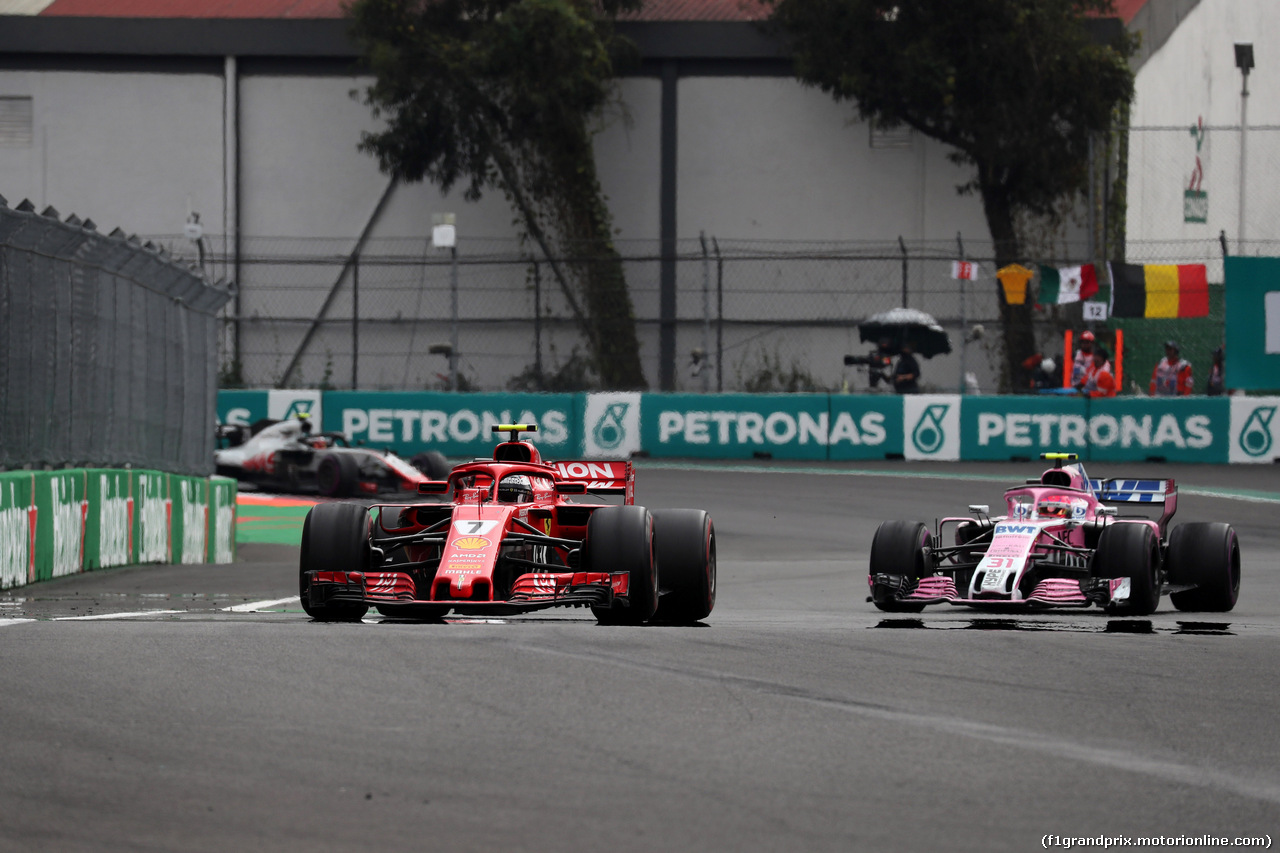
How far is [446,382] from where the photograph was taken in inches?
1151

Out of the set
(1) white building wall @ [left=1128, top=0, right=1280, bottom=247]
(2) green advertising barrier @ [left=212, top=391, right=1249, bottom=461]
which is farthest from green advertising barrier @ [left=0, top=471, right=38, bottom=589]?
(1) white building wall @ [left=1128, top=0, right=1280, bottom=247]

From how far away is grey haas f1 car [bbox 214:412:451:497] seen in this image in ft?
67.9

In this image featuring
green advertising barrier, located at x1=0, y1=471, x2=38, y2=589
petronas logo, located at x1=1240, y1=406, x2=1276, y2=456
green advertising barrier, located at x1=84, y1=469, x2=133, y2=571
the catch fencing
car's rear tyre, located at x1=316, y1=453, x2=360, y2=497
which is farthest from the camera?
the catch fencing

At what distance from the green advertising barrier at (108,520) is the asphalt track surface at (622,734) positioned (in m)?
3.91

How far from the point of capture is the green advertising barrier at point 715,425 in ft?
80.0

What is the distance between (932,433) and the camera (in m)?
24.0

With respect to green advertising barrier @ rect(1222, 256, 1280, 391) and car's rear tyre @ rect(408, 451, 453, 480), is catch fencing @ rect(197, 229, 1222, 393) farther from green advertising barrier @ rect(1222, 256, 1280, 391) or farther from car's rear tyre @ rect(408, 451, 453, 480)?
car's rear tyre @ rect(408, 451, 453, 480)

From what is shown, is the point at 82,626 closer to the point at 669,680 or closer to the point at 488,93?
the point at 669,680

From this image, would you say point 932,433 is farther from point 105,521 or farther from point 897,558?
point 105,521

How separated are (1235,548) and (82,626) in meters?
7.25

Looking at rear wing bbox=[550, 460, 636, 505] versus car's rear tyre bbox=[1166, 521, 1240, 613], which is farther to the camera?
car's rear tyre bbox=[1166, 521, 1240, 613]

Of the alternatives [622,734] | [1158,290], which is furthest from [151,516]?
[1158,290]

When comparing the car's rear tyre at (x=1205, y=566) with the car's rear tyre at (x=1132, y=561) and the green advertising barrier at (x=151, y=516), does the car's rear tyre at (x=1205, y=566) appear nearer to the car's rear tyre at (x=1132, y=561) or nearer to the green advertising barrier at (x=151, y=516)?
the car's rear tyre at (x=1132, y=561)

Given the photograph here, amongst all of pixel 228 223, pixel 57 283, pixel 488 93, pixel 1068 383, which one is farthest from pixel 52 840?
pixel 228 223
